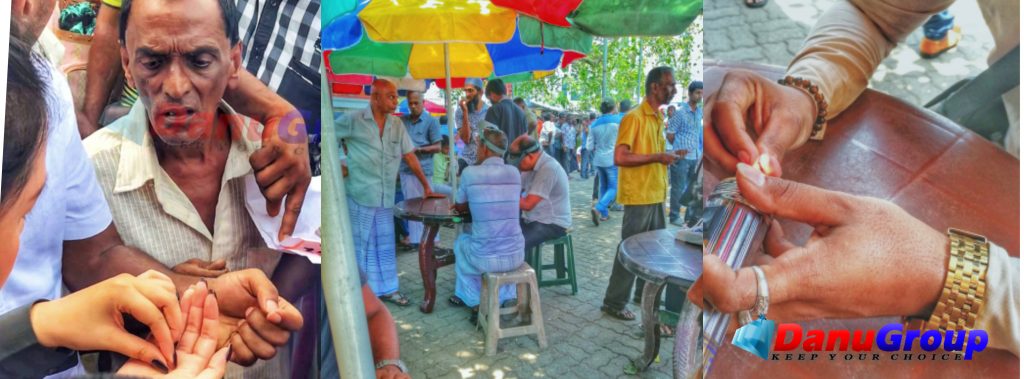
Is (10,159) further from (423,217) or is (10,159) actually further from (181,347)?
(423,217)

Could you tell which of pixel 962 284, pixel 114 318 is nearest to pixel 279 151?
pixel 114 318

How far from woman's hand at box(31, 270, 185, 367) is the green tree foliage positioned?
2286 millimetres

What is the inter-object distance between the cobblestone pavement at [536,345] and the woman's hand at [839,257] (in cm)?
116

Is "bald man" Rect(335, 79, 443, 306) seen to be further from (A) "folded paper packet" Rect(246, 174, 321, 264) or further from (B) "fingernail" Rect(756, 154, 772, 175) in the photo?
(B) "fingernail" Rect(756, 154, 772, 175)

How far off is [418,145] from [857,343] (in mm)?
3300

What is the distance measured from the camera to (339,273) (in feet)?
5.74

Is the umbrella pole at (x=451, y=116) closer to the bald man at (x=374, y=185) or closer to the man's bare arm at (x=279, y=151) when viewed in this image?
the bald man at (x=374, y=185)

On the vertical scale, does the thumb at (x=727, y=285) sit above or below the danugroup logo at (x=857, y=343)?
above

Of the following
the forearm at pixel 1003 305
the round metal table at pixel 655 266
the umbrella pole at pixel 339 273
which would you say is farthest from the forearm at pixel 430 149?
the forearm at pixel 1003 305

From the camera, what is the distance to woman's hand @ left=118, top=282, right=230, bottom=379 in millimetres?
1597

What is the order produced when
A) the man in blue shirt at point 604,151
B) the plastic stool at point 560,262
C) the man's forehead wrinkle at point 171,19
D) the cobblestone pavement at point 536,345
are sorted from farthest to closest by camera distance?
the man in blue shirt at point 604,151, the plastic stool at point 560,262, the cobblestone pavement at point 536,345, the man's forehead wrinkle at point 171,19

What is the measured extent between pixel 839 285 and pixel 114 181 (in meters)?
2.42

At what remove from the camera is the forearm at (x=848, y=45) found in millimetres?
1806

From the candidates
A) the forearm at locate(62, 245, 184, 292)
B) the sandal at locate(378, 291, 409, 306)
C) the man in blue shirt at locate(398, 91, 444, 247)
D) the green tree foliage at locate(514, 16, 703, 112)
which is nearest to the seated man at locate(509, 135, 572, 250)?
the green tree foliage at locate(514, 16, 703, 112)
